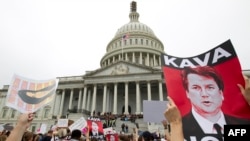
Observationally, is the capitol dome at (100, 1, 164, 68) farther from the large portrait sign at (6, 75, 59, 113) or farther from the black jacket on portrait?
the black jacket on portrait

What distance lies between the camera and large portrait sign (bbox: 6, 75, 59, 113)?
5.90 metres

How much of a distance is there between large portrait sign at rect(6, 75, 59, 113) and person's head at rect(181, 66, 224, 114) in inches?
166

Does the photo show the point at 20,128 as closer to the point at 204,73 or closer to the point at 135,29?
the point at 204,73

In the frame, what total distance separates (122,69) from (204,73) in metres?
40.7

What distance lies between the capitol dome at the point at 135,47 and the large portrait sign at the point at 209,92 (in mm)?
53889

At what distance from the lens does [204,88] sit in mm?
3561

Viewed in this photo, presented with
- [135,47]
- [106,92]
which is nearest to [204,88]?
[106,92]

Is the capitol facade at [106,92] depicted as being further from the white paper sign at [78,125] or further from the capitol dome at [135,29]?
the white paper sign at [78,125]

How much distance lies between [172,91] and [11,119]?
5611 centimetres

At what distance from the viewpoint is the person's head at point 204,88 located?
342 centimetres

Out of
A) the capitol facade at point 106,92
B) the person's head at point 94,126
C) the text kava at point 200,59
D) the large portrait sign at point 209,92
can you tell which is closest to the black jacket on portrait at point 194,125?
the large portrait sign at point 209,92

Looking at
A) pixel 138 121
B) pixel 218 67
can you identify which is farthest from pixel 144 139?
pixel 138 121

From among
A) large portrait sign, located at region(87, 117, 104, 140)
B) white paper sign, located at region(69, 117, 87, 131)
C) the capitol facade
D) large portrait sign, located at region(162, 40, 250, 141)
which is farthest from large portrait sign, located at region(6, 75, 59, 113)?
the capitol facade

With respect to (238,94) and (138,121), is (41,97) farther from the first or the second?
(138,121)
